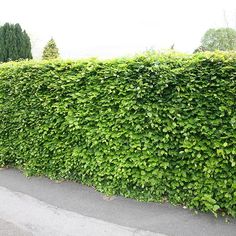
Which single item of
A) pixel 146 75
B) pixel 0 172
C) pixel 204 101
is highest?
pixel 146 75

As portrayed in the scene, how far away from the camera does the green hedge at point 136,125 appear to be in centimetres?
388

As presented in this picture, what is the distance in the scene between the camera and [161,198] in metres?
4.43

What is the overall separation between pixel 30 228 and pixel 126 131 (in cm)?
190

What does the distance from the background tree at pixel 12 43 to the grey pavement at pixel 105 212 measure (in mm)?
11383

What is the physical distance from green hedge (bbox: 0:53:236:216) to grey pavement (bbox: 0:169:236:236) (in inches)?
6.3

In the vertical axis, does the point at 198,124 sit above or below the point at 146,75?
below

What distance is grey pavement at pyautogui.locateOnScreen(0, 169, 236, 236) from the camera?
151 inches

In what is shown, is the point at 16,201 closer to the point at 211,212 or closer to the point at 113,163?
the point at 113,163

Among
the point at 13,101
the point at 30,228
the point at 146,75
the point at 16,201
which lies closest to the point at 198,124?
the point at 146,75

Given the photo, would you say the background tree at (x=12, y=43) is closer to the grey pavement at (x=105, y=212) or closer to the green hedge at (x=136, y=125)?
the green hedge at (x=136, y=125)

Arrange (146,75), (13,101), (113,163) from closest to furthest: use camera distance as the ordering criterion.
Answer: (146,75) < (113,163) < (13,101)

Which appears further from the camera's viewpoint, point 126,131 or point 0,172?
point 0,172

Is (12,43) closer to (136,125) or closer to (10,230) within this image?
(136,125)

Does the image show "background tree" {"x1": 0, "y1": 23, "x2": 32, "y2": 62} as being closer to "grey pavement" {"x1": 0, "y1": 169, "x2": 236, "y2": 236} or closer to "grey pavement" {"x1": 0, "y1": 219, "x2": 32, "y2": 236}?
"grey pavement" {"x1": 0, "y1": 169, "x2": 236, "y2": 236}
